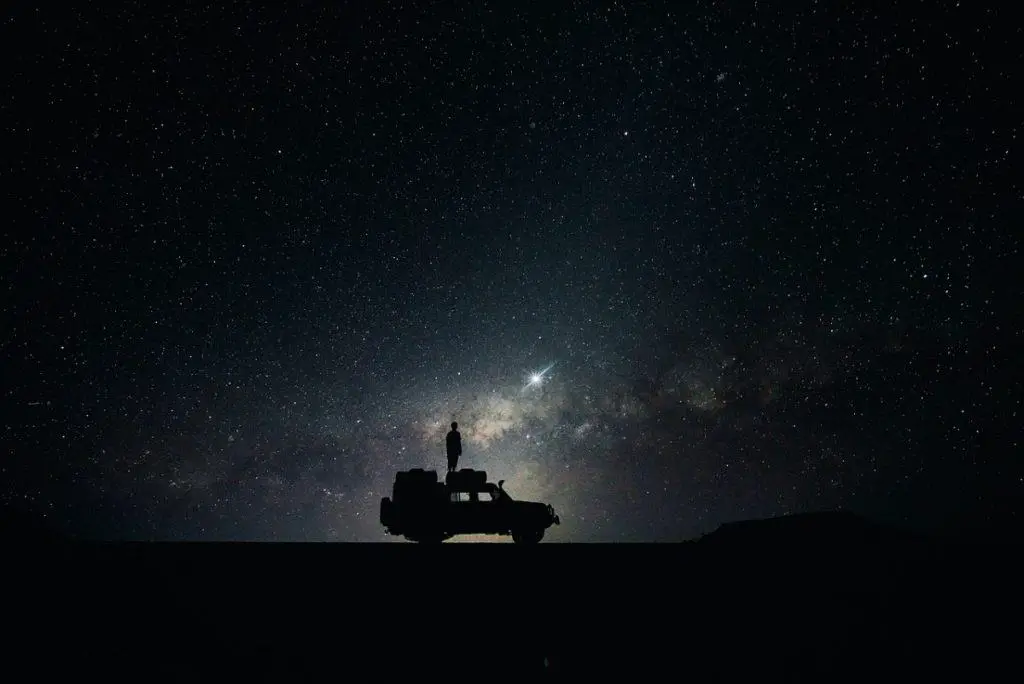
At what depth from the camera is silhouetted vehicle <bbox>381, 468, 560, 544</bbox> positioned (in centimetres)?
1030

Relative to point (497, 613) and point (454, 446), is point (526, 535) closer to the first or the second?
point (454, 446)

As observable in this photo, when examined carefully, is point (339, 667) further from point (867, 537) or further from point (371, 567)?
point (867, 537)

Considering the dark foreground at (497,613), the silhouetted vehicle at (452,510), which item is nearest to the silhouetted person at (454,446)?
the silhouetted vehicle at (452,510)

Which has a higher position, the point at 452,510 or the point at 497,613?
the point at 452,510

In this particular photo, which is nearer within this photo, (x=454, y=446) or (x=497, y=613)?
(x=497, y=613)

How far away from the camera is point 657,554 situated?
Answer: 5.65m

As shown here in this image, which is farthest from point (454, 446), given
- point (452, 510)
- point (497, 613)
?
point (497, 613)

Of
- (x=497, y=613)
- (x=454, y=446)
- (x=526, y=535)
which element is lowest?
(x=497, y=613)

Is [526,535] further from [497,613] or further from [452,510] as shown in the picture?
[497,613]

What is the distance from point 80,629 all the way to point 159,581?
2.32 feet

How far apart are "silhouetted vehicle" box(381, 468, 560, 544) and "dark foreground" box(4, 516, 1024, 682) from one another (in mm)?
5074

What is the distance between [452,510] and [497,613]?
19.7 feet

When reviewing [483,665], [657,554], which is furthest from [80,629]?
[657,554]

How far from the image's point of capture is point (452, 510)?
1049 centimetres
